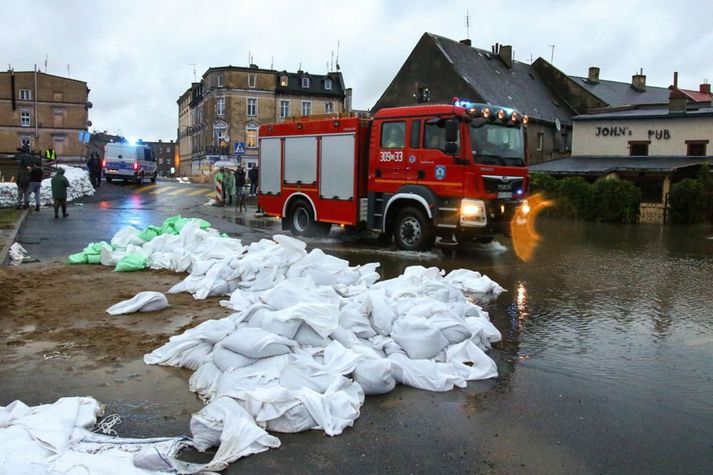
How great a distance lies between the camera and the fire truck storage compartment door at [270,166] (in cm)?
1625

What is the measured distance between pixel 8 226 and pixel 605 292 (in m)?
13.4

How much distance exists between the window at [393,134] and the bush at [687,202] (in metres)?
17.2

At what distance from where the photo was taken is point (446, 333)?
575 cm

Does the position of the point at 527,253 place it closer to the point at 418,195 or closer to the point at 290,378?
the point at 418,195

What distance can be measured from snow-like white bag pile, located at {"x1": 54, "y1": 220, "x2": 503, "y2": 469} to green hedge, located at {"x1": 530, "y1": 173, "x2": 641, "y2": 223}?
20555 millimetres

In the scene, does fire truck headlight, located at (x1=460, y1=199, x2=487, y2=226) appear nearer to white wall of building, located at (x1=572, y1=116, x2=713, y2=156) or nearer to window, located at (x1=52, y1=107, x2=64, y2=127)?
white wall of building, located at (x1=572, y1=116, x2=713, y2=156)

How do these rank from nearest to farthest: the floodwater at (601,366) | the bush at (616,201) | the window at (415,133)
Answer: the floodwater at (601,366) → the window at (415,133) → the bush at (616,201)

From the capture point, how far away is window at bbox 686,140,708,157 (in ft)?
97.5

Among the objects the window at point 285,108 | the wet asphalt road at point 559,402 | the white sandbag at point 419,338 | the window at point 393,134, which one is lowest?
the wet asphalt road at point 559,402

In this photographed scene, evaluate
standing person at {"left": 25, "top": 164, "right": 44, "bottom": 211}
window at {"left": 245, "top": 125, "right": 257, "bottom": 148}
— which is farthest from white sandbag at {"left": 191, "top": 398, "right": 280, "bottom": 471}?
window at {"left": 245, "top": 125, "right": 257, "bottom": 148}

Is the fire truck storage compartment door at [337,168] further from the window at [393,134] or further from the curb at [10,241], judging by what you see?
the curb at [10,241]

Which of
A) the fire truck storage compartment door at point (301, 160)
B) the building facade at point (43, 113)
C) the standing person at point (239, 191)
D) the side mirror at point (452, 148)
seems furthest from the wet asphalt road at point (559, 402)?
the building facade at point (43, 113)

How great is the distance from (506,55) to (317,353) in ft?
152

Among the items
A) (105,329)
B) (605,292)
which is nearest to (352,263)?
(605,292)
